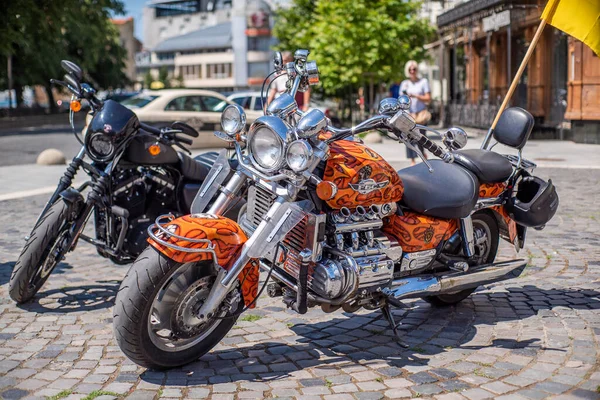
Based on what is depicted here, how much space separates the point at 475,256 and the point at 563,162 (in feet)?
34.9

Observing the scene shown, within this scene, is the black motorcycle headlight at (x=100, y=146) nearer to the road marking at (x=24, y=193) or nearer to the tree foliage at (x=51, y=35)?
the road marking at (x=24, y=193)

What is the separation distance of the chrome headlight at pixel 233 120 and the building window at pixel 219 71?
361 feet

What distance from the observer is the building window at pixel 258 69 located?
359ft

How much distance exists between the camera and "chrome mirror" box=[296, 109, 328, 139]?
3.80 metres

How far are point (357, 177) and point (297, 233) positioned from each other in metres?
0.44

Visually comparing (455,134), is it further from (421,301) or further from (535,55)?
(535,55)

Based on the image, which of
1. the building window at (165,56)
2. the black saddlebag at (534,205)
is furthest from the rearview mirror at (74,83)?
the building window at (165,56)

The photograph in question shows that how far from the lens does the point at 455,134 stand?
13.9ft

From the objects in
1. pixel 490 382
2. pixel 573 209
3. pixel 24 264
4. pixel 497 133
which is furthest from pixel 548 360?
pixel 573 209

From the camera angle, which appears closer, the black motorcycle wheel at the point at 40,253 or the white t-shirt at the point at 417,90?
the black motorcycle wheel at the point at 40,253

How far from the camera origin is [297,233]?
13.8 ft

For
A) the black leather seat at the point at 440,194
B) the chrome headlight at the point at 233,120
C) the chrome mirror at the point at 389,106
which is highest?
the chrome mirror at the point at 389,106

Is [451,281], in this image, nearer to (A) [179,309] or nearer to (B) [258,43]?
(A) [179,309]

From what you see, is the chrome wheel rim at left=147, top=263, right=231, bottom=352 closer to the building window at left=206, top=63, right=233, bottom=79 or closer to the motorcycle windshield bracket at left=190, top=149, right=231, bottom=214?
the motorcycle windshield bracket at left=190, top=149, right=231, bottom=214
